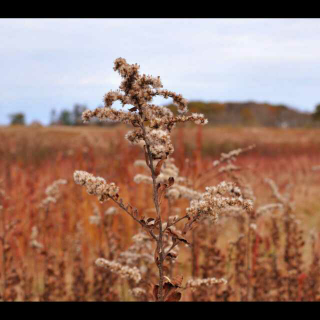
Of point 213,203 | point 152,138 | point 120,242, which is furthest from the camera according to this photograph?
point 120,242

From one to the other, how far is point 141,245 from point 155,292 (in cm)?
160

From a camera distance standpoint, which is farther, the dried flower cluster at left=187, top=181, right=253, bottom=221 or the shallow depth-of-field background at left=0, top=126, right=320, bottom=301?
the shallow depth-of-field background at left=0, top=126, right=320, bottom=301

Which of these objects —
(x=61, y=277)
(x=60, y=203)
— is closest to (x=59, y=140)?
(x=60, y=203)

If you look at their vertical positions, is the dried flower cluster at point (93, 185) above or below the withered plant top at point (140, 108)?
below

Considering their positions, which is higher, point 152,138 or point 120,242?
point 152,138

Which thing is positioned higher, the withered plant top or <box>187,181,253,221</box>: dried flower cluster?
the withered plant top

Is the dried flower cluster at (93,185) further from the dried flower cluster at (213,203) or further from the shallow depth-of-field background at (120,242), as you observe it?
the shallow depth-of-field background at (120,242)

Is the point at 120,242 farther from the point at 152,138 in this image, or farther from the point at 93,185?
the point at 152,138

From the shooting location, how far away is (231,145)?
24.4 m

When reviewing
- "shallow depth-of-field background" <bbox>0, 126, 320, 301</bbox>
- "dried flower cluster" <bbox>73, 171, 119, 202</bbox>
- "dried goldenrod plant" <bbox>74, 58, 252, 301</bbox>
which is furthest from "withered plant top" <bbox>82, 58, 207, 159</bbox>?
"shallow depth-of-field background" <bbox>0, 126, 320, 301</bbox>

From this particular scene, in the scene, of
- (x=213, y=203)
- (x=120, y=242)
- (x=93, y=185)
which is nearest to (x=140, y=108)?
(x=93, y=185)

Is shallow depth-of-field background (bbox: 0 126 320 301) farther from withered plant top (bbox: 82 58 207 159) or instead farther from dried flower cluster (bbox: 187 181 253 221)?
withered plant top (bbox: 82 58 207 159)

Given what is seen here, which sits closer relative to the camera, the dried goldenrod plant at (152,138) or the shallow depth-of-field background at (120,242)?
the dried goldenrod plant at (152,138)

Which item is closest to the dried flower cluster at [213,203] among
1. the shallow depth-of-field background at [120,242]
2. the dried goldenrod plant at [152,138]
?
the dried goldenrod plant at [152,138]
